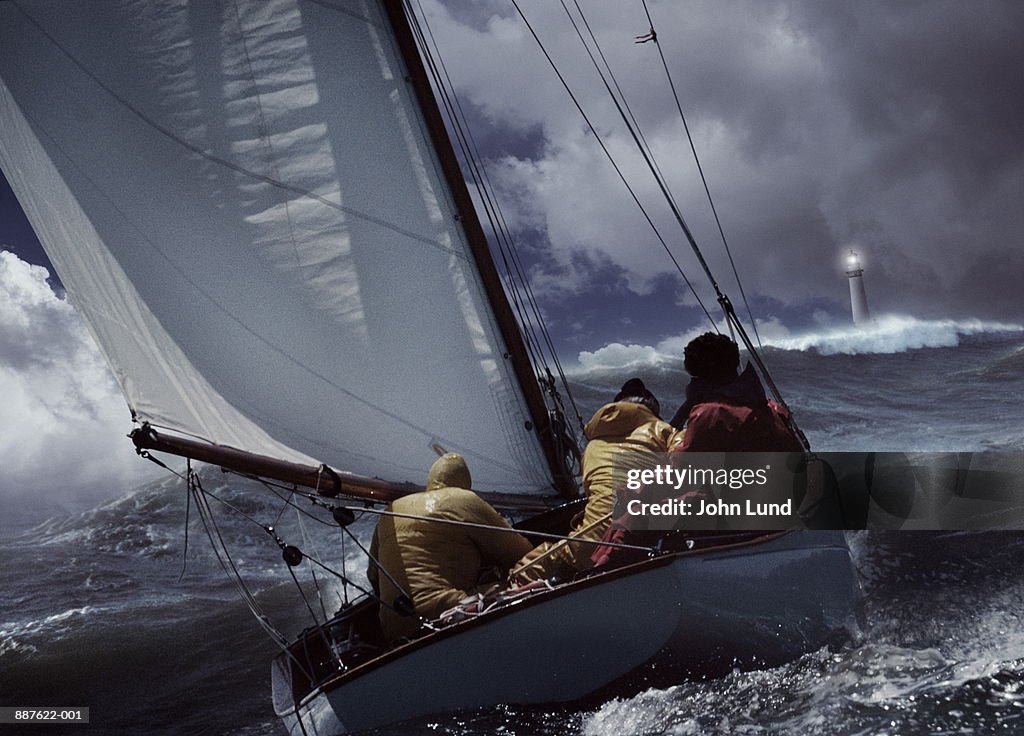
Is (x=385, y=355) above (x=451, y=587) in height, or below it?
above

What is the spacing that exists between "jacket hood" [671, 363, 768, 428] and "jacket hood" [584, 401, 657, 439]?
0.32 meters

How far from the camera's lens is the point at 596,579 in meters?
3.61

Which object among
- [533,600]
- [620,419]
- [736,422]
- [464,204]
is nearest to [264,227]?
[464,204]

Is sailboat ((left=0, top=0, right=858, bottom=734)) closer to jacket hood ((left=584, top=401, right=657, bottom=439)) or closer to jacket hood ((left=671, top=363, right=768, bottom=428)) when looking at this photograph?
jacket hood ((left=671, top=363, right=768, bottom=428))

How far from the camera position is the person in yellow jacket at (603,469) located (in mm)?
4246

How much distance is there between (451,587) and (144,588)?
8.97 m

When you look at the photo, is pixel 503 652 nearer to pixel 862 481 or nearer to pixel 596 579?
pixel 596 579

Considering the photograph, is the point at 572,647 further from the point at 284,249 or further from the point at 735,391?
the point at 284,249

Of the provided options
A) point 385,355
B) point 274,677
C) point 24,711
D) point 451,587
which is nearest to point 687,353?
point 451,587

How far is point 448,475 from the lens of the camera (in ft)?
14.3

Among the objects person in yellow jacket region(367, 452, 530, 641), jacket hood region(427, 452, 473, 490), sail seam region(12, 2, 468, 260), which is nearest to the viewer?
person in yellow jacket region(367, 452, 530, 641)

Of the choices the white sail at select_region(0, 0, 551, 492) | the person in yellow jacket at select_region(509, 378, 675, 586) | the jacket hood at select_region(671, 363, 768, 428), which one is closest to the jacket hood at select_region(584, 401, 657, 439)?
the person in yellow jacket at select_region(509, 378, 675, 586)

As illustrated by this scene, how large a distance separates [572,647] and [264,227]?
3765 mm

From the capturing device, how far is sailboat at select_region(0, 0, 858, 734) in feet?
17.1
